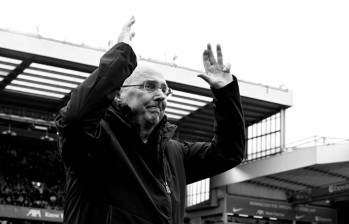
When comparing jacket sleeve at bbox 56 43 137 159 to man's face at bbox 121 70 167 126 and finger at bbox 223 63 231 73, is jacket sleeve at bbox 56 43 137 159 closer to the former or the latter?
man's face at bbox 121 70 167 126

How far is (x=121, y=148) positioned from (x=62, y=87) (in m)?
27.5

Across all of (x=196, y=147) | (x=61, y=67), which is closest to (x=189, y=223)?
(x=61, y=67)

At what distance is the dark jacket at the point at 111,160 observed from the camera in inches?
85.4

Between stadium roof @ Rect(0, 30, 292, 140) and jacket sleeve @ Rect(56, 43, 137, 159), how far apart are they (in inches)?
873

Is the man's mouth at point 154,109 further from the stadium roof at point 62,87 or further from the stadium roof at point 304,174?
the stadium roof at point 304,174

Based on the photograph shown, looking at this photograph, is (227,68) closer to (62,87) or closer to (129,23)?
(129,23)

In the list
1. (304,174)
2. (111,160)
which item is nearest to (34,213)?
(304,174)

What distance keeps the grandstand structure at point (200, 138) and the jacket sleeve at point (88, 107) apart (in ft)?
80.0

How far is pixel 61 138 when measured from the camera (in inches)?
86.7

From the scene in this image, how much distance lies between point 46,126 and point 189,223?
10684mm

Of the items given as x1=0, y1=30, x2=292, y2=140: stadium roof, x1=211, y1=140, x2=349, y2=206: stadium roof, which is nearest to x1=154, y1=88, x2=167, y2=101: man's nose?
x1=0, y1=30, x2=292, y2=140: stadium roof

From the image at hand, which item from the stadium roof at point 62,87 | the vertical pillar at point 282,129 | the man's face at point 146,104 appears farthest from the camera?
the vertical pillar at point 282,129

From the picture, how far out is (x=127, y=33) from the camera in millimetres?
2402

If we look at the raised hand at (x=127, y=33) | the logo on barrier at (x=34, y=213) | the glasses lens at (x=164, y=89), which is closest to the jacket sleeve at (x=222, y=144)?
the glasses lens at (x=164, y=89)
